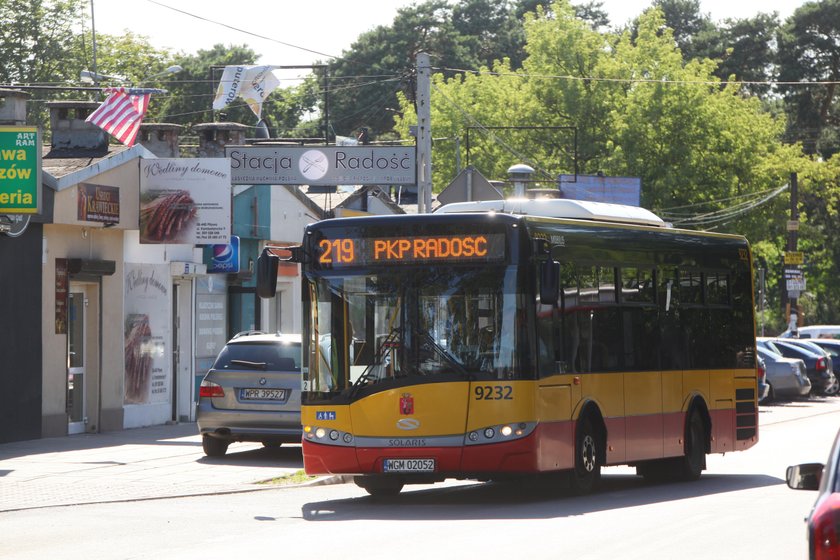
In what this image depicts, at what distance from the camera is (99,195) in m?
25.0

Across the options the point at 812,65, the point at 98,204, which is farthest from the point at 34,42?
the point at 98,204

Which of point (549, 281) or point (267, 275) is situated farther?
point (267, 275)

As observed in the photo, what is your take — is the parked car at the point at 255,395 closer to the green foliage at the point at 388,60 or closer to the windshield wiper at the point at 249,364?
the windshield wiper at the point at 249,364

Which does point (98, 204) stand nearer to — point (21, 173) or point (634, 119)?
point (21, 173)

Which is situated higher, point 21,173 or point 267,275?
point 21,173

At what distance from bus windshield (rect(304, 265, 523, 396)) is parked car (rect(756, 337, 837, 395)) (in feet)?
92.1

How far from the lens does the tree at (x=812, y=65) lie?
81.1m

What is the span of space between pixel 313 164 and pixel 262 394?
30.3ft

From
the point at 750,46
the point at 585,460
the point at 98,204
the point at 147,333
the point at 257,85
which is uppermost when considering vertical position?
the point at 750,46

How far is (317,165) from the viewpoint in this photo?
28.8m

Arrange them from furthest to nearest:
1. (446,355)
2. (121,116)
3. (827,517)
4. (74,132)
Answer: (74,132), (121,116), (446,355), (827,517)

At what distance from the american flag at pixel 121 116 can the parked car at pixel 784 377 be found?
18.1 m

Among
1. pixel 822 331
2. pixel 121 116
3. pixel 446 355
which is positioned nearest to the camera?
pixel 446 355

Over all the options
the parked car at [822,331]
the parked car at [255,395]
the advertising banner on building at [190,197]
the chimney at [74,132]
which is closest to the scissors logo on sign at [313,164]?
the advertising banner on building at [190,197]
